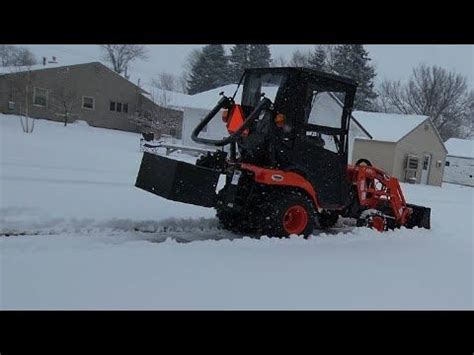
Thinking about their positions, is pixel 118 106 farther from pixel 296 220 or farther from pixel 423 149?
pixel 296 220

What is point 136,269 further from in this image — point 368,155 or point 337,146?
point 368,155

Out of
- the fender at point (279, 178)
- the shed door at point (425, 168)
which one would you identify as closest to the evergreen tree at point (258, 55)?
the shed door at point (425, 168)

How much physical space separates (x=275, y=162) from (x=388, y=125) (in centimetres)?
2377

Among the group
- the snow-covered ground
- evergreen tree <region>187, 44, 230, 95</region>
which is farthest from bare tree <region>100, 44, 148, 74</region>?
the snow-covered ground

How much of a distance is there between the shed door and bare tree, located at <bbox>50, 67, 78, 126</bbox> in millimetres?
23123

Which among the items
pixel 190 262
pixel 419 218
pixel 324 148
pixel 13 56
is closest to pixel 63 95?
pixel 13 56

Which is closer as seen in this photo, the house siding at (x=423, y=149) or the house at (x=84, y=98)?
the house siding at (x=423, y=149)

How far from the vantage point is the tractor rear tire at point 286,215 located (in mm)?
6656

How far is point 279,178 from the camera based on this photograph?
6699mm

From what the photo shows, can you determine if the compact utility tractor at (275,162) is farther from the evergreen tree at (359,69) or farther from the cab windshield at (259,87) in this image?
the evergreen tree at (359,69)

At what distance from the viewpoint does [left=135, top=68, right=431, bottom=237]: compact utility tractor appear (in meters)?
6.38

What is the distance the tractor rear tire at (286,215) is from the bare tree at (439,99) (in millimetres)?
47418

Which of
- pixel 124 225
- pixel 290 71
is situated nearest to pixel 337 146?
pixel 290 71

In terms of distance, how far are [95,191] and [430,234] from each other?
6286 millimetres
